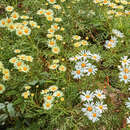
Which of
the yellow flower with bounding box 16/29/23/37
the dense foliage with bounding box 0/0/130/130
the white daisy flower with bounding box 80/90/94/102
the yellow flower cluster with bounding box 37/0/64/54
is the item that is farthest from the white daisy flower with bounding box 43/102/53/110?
the yellow flower with bounding box 16/29/23/37

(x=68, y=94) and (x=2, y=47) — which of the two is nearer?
(x=68, y=94)

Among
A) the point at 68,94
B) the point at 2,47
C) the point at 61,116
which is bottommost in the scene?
the point at 61,116

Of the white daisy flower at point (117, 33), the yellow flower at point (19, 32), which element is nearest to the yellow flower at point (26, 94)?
the yellow flower at point (19, 32)

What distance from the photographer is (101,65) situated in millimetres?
2488

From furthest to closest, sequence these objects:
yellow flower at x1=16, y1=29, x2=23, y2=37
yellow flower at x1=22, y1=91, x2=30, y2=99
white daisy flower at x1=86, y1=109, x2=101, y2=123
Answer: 1. yellow flower at x1=16, y1=29, x2=23, y2=37
2. yellow flower at x1=22, y1=91, x2=30, y2=99
3. white daisy flower at x1=86, y1=109, x2=101, y2=123

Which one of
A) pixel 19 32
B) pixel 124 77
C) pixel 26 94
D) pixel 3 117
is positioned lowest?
pixel 3 117

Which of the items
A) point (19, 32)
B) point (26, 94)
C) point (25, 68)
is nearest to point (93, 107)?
point (26, 94)

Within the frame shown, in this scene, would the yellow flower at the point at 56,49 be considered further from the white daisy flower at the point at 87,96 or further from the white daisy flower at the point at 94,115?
the white daisy flower at the point at 94,115

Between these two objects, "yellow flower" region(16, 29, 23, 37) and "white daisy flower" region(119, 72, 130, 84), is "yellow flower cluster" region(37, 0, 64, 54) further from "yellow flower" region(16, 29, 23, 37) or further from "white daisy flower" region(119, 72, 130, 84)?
"white daisy flower" region(119, 72, 130, 84)

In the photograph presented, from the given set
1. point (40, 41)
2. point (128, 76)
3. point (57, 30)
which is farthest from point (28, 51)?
point (128, 76)

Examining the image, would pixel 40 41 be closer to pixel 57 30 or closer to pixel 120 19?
pixel 57 30

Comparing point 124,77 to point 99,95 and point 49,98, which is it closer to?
point 99,95

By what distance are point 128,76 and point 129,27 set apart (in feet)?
3.44

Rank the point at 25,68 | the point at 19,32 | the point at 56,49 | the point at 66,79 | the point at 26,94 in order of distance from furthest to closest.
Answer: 1. the point at 19,32
2. the point at 56,49
3. the point at 66,79
4. the point at 25,68
5. the point at 26,94
